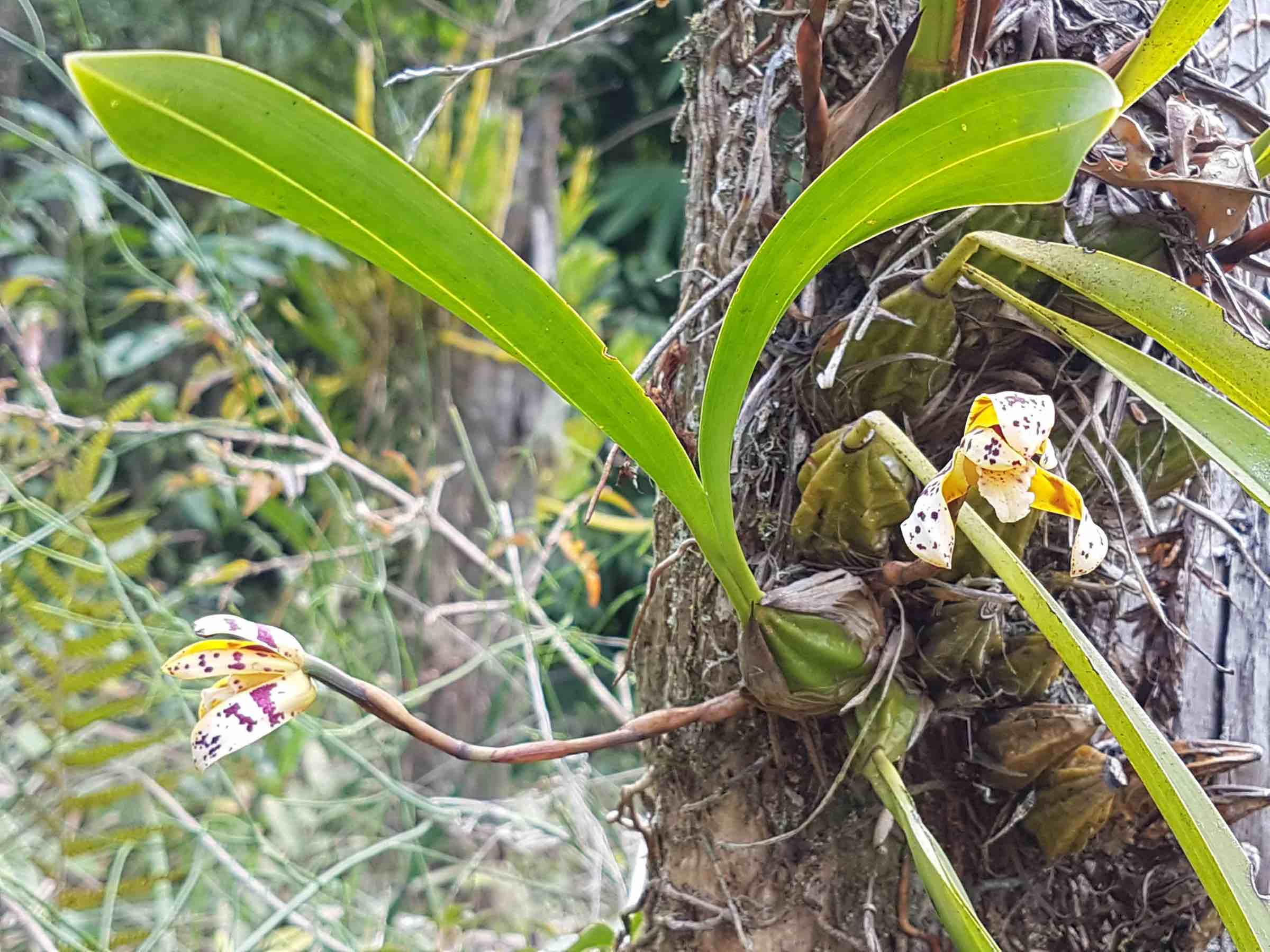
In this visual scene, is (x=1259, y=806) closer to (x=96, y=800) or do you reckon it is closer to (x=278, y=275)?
(x=96, y=800)

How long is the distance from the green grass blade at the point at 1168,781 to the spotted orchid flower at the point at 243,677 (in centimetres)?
29

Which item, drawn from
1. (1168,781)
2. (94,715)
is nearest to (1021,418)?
(1168,781)

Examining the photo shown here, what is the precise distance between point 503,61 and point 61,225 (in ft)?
7.06

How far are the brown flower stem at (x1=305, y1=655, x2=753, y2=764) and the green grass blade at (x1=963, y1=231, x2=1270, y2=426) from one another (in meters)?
0.24

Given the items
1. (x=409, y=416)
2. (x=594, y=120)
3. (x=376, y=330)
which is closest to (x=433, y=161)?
(x=376, y=330)

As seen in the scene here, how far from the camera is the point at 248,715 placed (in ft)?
1.12

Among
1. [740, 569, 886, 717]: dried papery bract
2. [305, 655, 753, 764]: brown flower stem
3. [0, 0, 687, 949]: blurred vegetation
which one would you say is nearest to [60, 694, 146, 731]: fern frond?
[0, 0, 687, 949]: blurred vegetation

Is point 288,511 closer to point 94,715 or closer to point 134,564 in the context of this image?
point 134,564

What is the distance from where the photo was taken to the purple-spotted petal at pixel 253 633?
0.34m

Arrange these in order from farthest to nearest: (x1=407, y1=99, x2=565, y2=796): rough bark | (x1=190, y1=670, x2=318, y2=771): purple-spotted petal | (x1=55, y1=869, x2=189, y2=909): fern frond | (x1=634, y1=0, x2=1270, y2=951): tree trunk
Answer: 1. (x1=407, y1=99, x2=565, y2=796): rough bark
2. (x1=55, y1=869, x2=189, y2=909): fern frond
3. (x1=634, y1=0, x2=1270, y2=951): tree trunk
4. (x1=190, y1=670, x2=318, y2=771): purple-spotted petal

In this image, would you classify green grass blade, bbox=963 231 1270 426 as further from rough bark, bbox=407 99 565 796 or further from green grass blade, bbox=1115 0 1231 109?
rough bark, bbox=407 99 565 796

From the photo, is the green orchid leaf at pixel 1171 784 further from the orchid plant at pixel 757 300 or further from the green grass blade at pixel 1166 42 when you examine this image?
the green grass blade at pixel 1166 42

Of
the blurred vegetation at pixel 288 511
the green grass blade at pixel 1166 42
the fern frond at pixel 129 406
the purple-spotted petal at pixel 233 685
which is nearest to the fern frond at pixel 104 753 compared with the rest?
the blurred vegetation at pixel 288 511

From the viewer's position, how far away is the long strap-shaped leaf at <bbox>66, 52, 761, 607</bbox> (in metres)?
0.23
